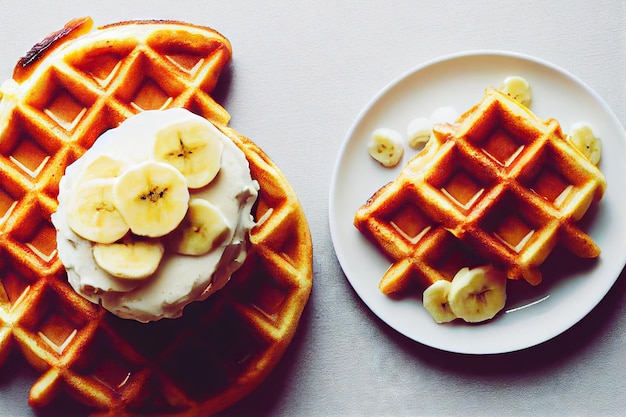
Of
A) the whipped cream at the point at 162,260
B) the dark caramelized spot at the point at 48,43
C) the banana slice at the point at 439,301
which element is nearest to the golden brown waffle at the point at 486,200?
the banana slice at the point at 439,301

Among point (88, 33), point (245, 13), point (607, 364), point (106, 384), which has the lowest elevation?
point (106, 384)

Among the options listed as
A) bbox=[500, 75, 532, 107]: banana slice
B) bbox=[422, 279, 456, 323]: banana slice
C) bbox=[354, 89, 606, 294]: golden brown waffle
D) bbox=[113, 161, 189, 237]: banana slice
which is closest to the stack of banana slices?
bbox=[113, 161, 189, 237]: banana slice

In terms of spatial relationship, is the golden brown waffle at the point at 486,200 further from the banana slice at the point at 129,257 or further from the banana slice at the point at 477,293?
the banana slice at the point at 129,257

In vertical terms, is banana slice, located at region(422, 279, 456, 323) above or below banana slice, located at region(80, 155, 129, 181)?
above

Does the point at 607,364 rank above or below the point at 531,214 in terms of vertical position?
below

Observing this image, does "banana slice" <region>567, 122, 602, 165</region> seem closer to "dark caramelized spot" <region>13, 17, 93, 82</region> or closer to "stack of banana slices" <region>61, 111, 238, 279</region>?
"stack of banana slices" <region>61, 111, 238, 279</region>

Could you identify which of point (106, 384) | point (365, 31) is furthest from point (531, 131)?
point (106, 384)

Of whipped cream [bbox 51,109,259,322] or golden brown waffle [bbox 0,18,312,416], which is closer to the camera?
whipped cream [bbox 51,109,259,322]

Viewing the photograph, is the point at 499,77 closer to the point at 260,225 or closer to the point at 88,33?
the point at 260,225
